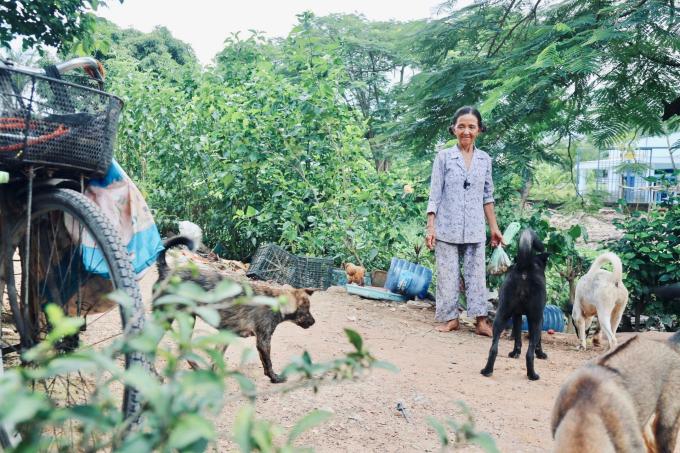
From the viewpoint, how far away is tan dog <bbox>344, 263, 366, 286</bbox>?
825cm

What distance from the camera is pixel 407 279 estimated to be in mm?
7840

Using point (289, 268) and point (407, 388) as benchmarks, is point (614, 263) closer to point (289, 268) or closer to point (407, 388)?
point (407, 388)

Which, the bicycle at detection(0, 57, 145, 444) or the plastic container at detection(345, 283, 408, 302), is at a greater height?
the bicycle at detection(0, 57, 145, 444)

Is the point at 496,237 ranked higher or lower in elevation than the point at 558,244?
higher

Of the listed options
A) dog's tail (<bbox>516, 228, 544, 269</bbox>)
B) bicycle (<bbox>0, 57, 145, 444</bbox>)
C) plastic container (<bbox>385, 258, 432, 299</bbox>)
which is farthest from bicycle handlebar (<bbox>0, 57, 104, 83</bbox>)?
plastic container (<bbox>385, 258, 432, 299</bbox>)

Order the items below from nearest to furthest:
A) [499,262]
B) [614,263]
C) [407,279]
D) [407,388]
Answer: [407,388] → [614,263] → [499,262] → [407,279]

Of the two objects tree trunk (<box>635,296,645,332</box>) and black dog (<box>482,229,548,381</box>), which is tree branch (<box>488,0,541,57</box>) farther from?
tree trunk (<box>635,296,645,332</box>)

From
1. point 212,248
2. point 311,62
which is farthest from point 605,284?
point 212,248

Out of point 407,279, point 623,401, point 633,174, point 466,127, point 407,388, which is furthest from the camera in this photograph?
point 633,174

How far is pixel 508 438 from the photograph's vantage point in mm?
3715

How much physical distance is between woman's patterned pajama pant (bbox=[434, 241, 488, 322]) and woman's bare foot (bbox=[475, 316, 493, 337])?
0.22 feet

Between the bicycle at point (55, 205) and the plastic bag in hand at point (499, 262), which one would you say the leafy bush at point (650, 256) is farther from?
the bicycle at point (55, 205)

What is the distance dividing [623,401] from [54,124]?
275cm

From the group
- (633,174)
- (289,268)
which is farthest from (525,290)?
(633,174)
